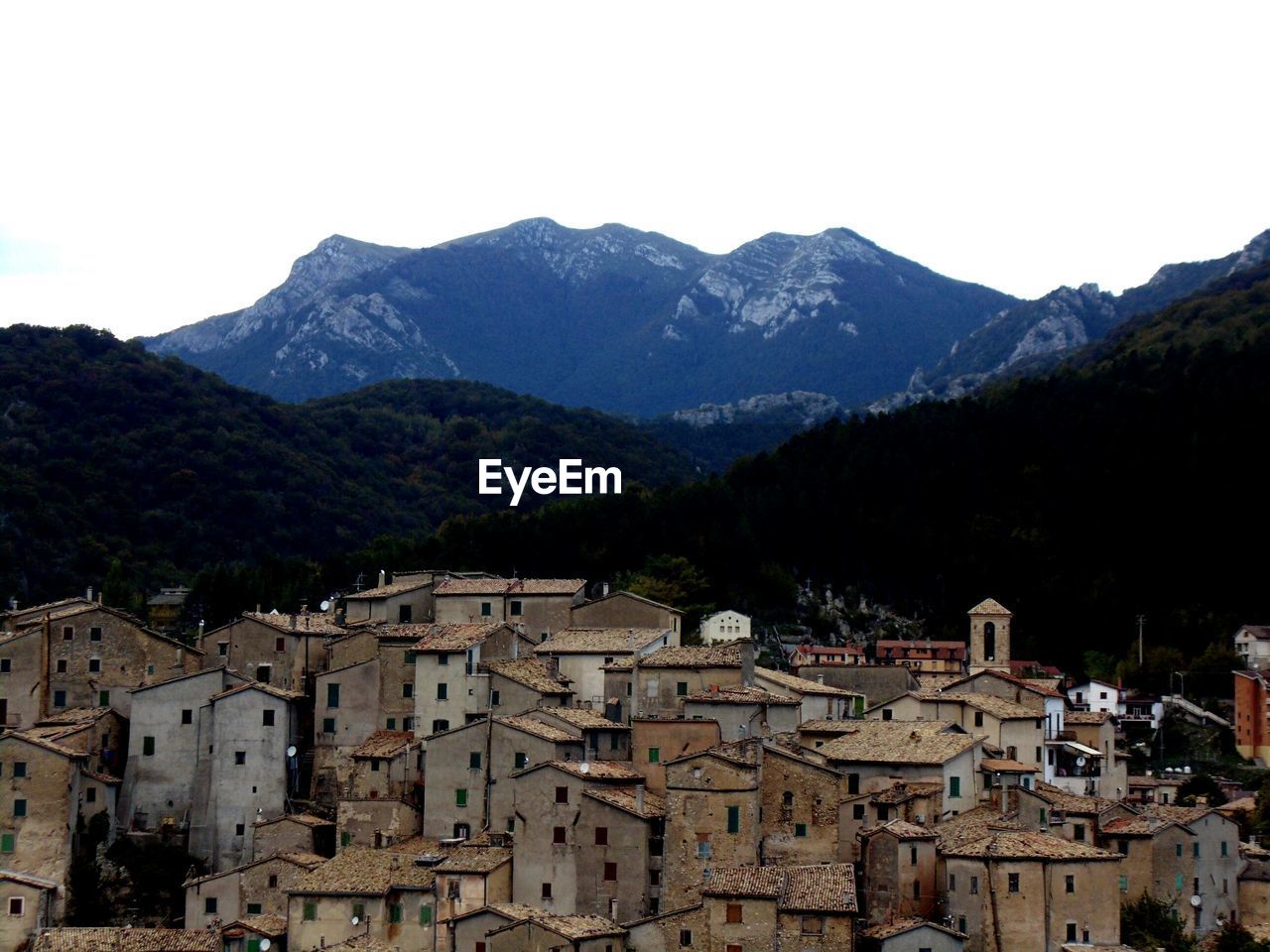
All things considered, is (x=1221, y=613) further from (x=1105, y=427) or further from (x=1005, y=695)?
(x=1005, y=695)

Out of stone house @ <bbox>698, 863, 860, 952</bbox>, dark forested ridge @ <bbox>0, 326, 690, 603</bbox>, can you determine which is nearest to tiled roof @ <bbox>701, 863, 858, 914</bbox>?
stone house @ <bbox>698, 863, 860, 952</bbox>

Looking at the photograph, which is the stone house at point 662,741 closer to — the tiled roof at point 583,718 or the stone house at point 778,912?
the tiled roof at point 583,718

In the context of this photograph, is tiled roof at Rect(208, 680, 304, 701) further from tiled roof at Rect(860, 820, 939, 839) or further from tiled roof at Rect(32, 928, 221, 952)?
tiled roof at Rect(860, 820, 939, 839)

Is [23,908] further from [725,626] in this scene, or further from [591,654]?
[725,626]

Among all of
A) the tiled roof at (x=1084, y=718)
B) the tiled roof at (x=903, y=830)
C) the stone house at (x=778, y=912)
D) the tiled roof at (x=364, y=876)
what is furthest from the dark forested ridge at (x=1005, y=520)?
the stone house at (x=778, y=912)

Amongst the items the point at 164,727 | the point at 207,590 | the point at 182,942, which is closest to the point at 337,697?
the point at 164,727

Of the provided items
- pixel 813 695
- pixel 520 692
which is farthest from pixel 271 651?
pixel 813 695
